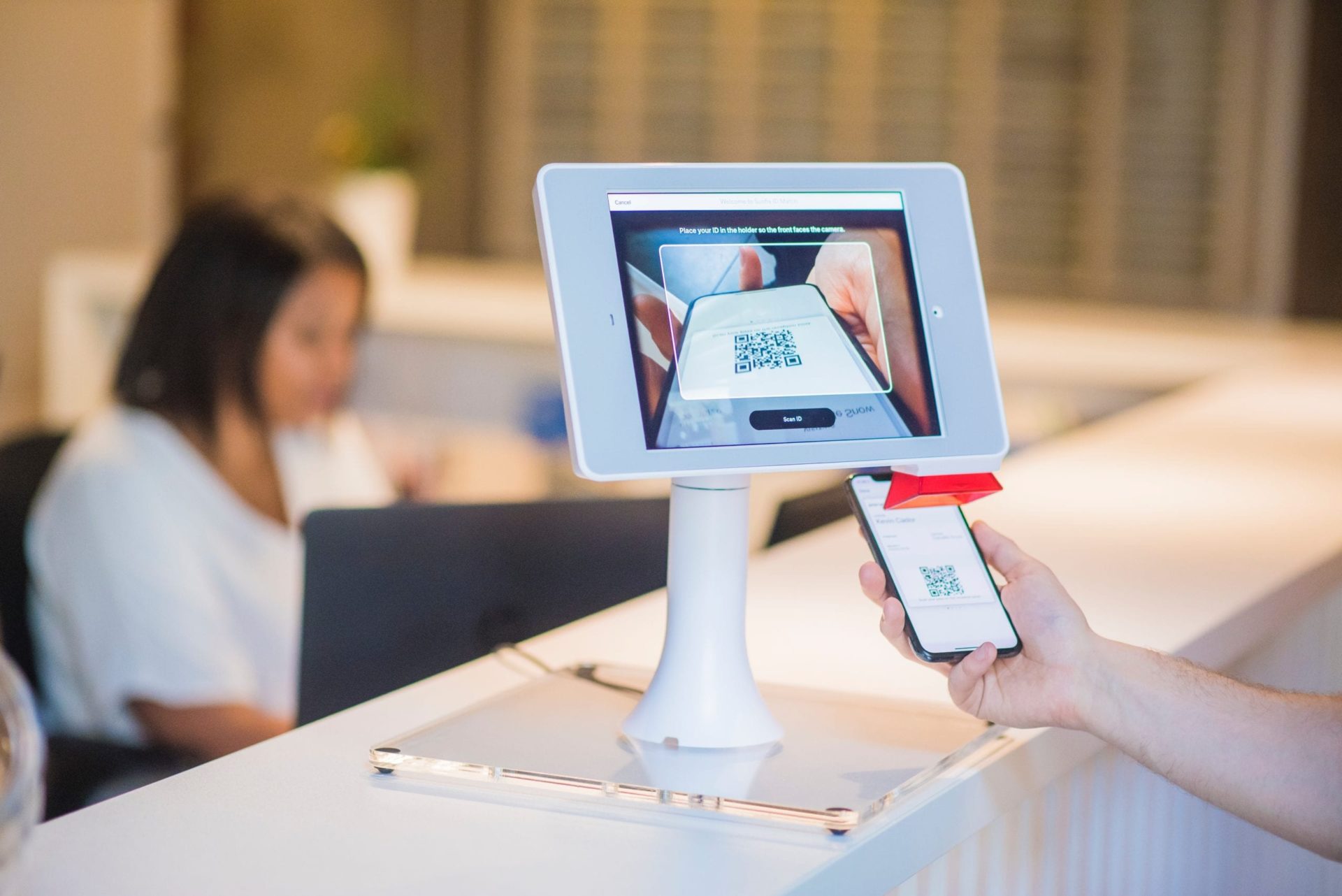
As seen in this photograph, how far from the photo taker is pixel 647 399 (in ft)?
2.55

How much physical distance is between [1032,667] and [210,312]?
1413 millimetres

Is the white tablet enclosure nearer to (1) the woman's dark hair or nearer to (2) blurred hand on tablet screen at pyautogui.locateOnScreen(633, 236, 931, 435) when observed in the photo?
(2) blurred hand on tablet screen at pyautogui.locateOnScreen(633, 236, 931, 435)

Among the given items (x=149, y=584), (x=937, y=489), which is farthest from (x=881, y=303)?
(x=149, y=584)

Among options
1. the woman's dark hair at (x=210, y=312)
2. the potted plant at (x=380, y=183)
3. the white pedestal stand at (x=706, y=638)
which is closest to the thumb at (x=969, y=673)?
the white pedestal stand at (x=706, y=638)

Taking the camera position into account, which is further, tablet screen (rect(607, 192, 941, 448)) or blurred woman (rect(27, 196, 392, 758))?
blurred woman (rect(27, 196, 392, 758))

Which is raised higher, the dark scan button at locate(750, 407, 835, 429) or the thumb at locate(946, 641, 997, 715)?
the dark scan button at locate(750, 407, 835, 429)

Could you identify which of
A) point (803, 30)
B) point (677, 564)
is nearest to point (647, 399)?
point (677, 564)

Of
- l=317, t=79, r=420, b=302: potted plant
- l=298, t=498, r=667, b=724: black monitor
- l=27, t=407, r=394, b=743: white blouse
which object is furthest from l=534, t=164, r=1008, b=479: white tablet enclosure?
l=317, t=79, r=420, b=302: potted plant

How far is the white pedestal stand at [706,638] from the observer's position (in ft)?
2.74

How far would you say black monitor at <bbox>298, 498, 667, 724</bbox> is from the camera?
113 cm

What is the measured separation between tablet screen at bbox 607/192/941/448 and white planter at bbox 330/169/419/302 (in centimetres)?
331

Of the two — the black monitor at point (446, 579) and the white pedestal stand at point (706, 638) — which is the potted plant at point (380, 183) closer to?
the black monitor at point (446, 579)

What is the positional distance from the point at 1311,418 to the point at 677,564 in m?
1.78

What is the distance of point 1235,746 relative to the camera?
89 centimetres
